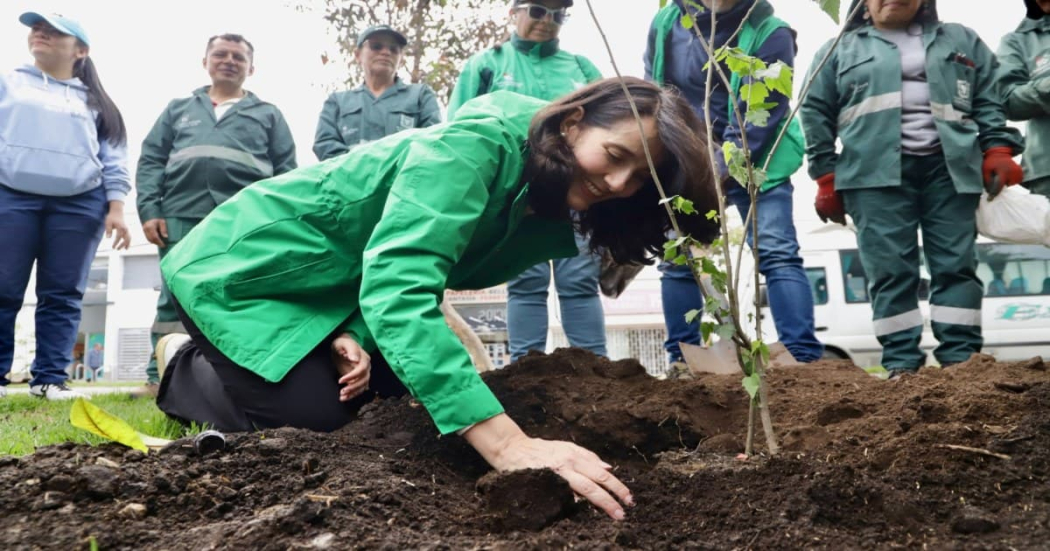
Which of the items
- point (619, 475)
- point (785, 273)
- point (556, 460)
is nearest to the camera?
point (556, 460)

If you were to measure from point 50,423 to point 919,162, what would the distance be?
3558 millimetres

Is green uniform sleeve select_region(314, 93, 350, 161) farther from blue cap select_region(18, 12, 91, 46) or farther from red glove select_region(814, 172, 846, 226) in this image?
red glove select_region(814, 172, 846, 226)

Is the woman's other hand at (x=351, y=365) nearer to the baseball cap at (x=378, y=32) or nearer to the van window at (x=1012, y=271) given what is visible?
the baseball cap at (x=378, y=32)

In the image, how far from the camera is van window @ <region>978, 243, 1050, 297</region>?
37.9ft

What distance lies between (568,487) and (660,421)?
0.67 m

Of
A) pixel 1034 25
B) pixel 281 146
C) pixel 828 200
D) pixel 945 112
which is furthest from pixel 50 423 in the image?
pixel 1034 25

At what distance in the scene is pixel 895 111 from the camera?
3.13 meters

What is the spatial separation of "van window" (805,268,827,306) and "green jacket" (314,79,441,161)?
30.6 feet

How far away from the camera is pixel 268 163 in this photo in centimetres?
417

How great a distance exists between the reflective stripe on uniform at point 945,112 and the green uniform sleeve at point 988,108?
0.15m

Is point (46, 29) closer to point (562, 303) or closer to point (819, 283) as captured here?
point (562, 303)

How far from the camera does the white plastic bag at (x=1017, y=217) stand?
3.02 m

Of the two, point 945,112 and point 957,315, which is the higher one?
point 945,112

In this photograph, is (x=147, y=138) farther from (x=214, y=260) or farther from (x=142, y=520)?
(x=142, y=520)
